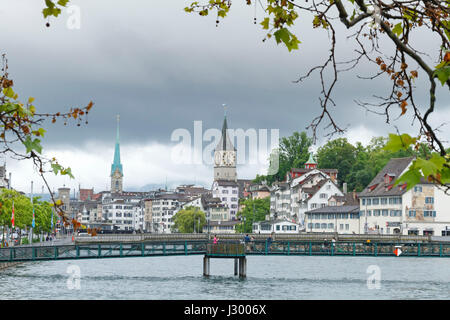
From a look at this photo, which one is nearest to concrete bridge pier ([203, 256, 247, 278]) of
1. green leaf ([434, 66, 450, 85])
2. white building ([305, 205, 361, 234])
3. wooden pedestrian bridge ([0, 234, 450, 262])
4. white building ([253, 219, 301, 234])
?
wooden pedestrian bridge ([0, 234, 450, 262])

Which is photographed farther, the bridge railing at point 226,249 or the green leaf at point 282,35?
the bridge railing at point 226,249

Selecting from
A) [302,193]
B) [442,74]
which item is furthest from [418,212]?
[442,74]

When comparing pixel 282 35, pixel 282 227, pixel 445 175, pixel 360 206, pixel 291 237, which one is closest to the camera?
pixel 445 175

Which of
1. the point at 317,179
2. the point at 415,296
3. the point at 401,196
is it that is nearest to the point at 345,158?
the point at 317,179

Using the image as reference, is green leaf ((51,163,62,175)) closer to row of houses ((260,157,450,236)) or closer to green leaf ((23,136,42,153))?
green leaf ((23,136,42,153))

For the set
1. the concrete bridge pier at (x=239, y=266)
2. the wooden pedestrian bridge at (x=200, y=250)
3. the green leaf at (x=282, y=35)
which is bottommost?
the concrete bridge pier at (x=239, y=266)

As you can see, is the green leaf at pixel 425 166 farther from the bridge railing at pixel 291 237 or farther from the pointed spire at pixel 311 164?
the pointed spire at pixel 311 164

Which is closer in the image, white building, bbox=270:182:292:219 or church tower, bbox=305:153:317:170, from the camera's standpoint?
white building, bbox=270:182:292:219

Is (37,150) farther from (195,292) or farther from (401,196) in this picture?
(401,196)

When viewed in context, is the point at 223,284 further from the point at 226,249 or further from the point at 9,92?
the point at 9,92

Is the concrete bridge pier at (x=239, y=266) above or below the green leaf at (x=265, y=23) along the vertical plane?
below

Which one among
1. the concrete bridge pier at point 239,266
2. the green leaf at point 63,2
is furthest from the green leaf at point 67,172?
the concrete bridge pier at point 239,266
